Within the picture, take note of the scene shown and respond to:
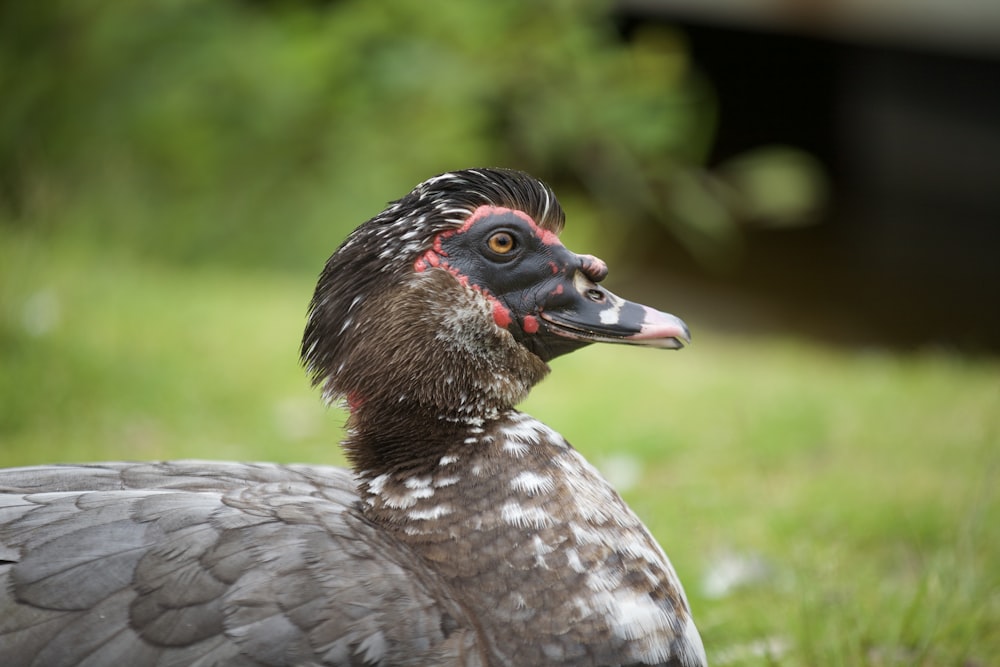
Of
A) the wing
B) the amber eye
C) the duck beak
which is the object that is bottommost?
the wing

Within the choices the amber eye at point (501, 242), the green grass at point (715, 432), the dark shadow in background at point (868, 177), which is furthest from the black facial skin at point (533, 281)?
the dark shadow in background at point (868, 177)

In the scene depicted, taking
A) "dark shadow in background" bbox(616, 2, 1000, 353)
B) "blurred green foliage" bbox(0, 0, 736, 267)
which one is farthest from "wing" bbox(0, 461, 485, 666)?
"dark shadow in background" bbox(616, 2, 1000, 353)

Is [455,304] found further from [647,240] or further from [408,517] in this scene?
[647,240]

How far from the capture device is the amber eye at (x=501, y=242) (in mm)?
2418

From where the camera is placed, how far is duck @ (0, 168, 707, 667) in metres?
2.07

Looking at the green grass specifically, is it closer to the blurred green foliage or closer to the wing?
the wing

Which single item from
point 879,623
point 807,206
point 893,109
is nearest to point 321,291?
point 879,623

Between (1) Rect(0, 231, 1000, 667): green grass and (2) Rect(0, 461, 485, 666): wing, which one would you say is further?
(1) Rect(0, 231, 1000, 667): green grass

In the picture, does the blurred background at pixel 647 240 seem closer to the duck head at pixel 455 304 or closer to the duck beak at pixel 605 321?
the duck beak at pixel 605 321

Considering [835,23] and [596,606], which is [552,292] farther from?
[835,23]

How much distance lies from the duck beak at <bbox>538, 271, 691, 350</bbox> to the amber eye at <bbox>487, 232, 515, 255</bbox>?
15 cm

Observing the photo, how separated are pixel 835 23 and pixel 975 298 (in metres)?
2.73

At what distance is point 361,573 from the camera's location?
2162 millimetres

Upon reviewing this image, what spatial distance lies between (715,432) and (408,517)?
9.13 ft
